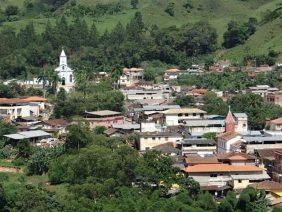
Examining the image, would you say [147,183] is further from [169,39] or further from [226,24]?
[226,24]

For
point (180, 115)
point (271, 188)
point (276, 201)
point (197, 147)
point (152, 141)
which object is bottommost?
point (276, 201)

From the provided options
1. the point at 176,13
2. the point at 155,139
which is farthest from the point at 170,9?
the point at 155,139

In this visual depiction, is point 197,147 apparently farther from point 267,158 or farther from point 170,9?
point 170,9

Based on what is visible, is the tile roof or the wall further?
the tile roof

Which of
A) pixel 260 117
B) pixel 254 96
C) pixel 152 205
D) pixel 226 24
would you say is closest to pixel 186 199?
pixel 152 205

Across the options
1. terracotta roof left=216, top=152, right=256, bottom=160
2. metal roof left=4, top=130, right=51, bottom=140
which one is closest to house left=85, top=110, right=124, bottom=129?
metal roof left=4, top=130, right=51, bottom=140

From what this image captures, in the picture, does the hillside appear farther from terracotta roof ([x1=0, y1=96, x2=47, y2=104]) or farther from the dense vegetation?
the dense vegetation
